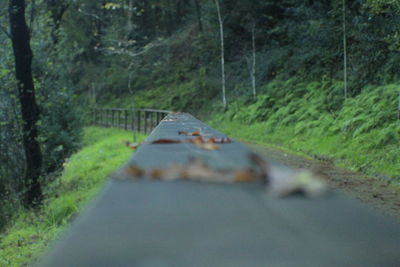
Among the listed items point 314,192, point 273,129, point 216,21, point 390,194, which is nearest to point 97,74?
point 216,21

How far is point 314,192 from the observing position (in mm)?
961

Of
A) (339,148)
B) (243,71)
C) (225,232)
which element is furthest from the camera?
(243,71)

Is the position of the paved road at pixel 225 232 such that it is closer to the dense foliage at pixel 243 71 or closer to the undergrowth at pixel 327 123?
the undergrowth at pixel 327 123

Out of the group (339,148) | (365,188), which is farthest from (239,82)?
(365,188)

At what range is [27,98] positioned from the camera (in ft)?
35.9

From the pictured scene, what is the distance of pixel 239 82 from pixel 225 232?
25.8 metres

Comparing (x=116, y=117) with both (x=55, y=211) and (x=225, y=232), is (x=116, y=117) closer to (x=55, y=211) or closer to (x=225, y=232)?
(x=55, y=211)

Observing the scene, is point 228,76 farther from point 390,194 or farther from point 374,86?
point 390,194

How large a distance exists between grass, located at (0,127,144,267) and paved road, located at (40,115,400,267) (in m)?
2.72

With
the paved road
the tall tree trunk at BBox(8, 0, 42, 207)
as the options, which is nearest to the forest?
the tall tree trunk at BBox(8, 0, 42, 207)

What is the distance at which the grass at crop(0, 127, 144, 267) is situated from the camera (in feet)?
22.8

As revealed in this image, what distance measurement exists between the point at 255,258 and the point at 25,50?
1094cm

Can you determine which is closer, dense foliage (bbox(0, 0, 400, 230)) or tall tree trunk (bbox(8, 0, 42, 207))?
tall tree trunk (bbox(8, 0, 42, 207))

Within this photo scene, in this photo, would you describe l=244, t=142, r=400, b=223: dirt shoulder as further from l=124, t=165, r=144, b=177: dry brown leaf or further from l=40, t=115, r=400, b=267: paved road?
l=40, t=115, r=400, b=267: paved road
